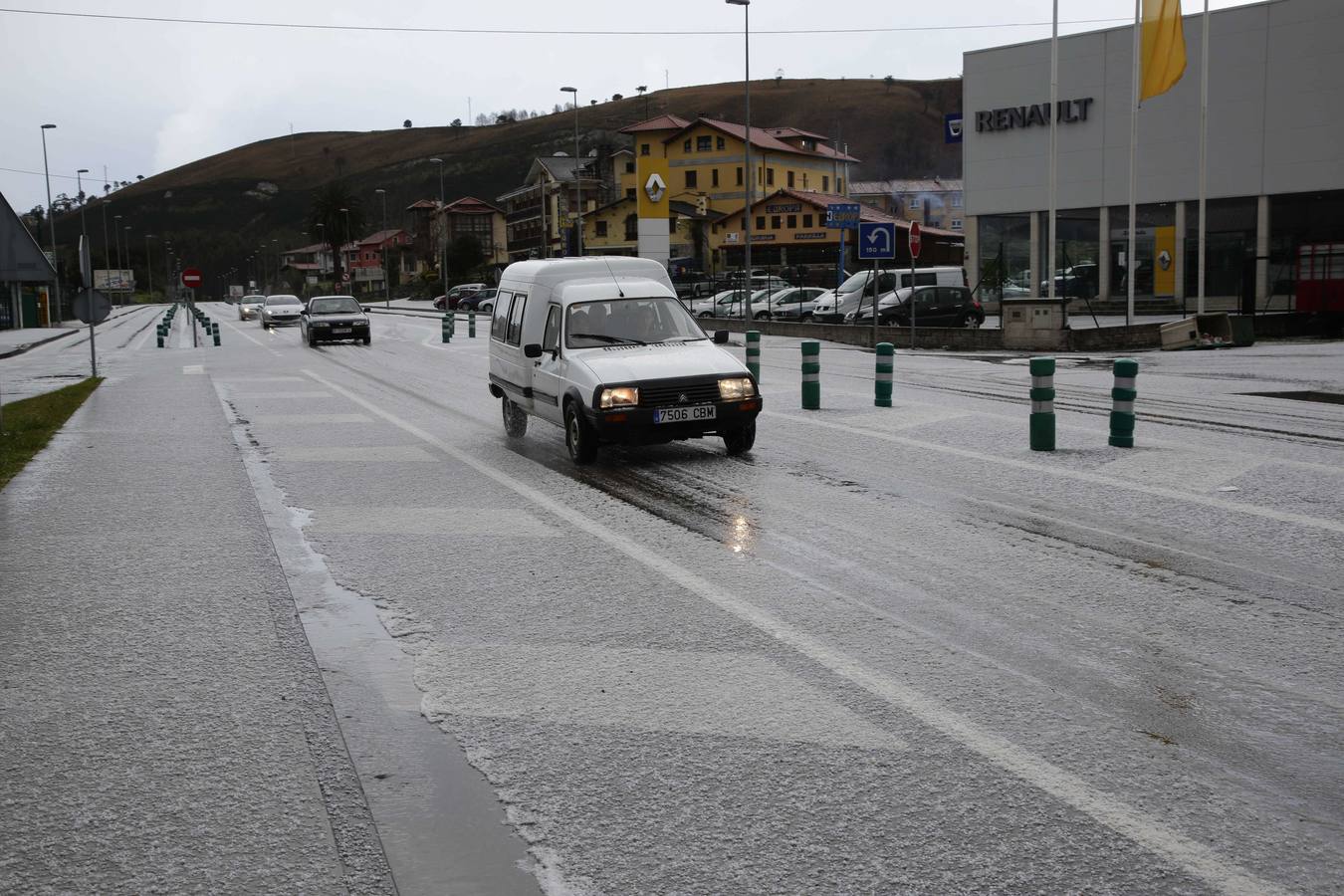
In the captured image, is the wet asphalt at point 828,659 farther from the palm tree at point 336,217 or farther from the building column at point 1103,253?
the palm tree at point 336,217

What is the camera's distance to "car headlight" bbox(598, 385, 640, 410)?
37.2ft

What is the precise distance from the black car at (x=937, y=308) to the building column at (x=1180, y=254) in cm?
1029

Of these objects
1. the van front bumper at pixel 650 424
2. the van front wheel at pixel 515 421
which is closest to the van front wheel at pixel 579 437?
the van front bumper at pixel 650 424

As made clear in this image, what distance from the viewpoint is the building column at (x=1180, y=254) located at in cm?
4238

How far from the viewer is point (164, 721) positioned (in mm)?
4895

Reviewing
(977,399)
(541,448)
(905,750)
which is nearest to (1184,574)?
(905,750)

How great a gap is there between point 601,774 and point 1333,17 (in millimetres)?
42989

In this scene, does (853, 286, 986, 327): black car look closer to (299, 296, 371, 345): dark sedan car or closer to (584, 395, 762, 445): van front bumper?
(299, 296, 371, 345): dark sedan car

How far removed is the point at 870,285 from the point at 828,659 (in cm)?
3559

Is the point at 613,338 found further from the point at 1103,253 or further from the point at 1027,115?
the point at 1027,115

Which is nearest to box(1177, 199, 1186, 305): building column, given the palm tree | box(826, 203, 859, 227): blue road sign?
box(826, 203, 859, 227): blue road sign

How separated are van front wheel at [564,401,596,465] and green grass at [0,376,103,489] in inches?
199

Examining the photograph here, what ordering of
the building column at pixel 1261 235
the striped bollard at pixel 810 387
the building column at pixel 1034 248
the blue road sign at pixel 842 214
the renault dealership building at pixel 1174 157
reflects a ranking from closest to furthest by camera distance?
the striped bollard at pixel 810 387, the blue road sign at pixel 842 214, the renault dealership building at pixel 1174 157, the building column at pixel 1261 235, the building column at pixel 1034 248

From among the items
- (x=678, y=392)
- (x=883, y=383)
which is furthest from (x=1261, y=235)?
(x=678, y=392)
